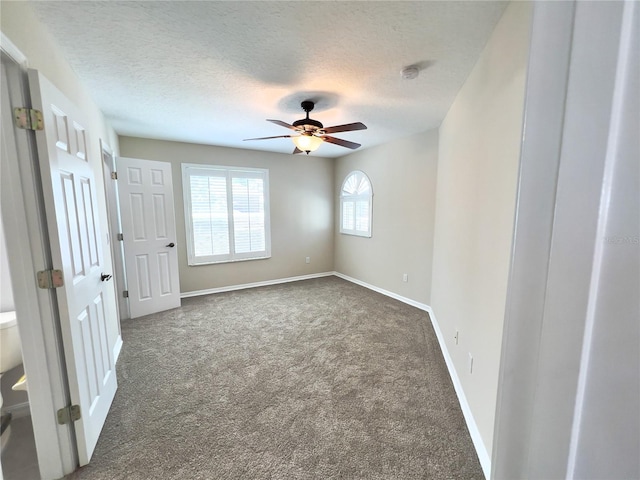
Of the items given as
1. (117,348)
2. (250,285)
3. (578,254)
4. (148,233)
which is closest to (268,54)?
(578,254)

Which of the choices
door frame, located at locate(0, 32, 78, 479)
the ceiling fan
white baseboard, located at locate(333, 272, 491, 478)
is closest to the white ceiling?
the ceiling fan

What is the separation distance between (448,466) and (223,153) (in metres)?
4.58

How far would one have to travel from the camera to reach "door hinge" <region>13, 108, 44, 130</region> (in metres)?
1.22

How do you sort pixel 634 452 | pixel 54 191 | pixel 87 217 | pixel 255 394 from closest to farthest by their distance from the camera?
pixel 634 452 → pixel 54 191 → pixel 87 217 → pixel 255 394

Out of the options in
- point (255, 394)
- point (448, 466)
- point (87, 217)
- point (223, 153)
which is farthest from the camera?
point (223, 153)

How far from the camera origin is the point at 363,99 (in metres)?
2.55

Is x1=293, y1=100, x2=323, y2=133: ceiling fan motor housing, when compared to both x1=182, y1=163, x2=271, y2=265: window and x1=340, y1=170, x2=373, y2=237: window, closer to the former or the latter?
x1=340, y1=170, x2=373, y2=237: window

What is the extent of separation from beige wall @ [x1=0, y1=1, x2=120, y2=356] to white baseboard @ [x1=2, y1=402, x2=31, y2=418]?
734mm

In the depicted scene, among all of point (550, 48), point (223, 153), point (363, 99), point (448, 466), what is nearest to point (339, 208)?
point (223, 153)

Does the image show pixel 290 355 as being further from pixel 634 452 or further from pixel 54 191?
pixel 634 452

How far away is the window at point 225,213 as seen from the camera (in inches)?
168

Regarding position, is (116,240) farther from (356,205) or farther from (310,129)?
(356,205)

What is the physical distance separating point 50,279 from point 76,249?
0.25m

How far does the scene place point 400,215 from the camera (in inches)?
158
